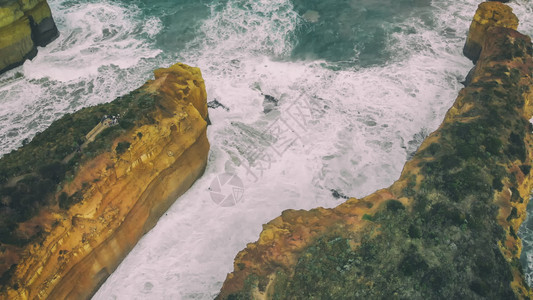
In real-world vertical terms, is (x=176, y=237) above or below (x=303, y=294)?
below

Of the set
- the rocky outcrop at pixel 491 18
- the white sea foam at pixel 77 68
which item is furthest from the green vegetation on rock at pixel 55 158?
the rocky outcrop at pixel 491 18

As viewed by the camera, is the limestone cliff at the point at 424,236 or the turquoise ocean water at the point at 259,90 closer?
the limestone cliff at the point at 424,236

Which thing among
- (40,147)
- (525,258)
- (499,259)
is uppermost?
(40,147)

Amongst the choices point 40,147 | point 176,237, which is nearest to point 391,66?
point 176,237

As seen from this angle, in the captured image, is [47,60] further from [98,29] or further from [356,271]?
[356,271]

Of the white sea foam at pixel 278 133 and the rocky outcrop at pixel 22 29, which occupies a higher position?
the rocky outcrop at pixel 22 29

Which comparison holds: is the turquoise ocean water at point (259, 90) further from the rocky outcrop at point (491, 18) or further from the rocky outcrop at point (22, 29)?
the rocky outcrop at point (491, 18)

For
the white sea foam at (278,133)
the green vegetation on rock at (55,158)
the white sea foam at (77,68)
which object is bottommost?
the white sea foam at (278,133)

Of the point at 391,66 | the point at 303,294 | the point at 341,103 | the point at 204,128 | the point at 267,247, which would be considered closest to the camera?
the point at 303,294
